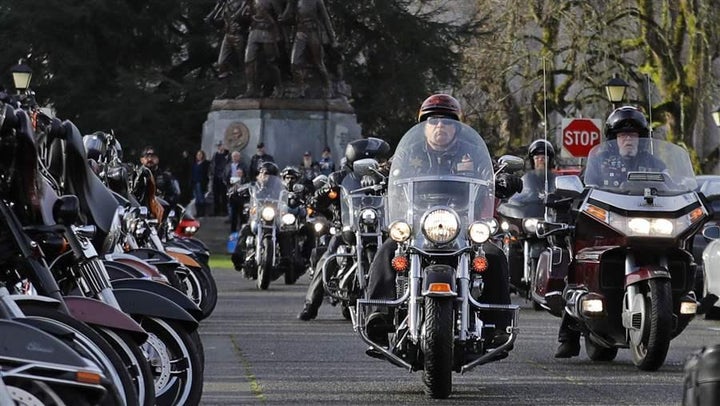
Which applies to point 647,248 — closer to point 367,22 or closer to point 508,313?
point 508,313

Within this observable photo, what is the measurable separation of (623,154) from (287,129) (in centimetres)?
2950

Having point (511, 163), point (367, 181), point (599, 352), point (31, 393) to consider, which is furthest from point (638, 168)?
point (31, 393)

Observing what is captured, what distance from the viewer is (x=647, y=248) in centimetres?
1316

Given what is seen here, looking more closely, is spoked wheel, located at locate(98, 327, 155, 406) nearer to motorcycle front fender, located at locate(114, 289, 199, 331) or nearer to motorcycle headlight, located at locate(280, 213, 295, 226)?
motorcycle front fender, located at locate(114, 289, 199, 331)

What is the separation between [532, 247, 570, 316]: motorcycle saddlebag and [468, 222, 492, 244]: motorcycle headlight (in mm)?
3104

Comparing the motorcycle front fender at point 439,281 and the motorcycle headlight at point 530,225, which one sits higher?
the motorcycle front fender at point 439,281

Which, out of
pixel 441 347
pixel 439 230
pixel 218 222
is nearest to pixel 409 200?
pixel 439 230

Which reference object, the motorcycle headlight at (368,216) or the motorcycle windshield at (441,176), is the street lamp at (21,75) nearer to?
the motorcycle headlight at (368,216)

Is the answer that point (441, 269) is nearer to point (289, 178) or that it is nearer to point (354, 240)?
point (354, 240)

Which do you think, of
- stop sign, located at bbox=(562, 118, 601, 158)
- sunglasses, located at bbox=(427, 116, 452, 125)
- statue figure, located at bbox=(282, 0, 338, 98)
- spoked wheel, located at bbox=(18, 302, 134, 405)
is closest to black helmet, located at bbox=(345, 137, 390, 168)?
sunglasses, located at bbox=(427, 116, 452, 125)

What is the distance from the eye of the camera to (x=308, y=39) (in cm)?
4291

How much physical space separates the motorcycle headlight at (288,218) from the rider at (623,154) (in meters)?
11.6

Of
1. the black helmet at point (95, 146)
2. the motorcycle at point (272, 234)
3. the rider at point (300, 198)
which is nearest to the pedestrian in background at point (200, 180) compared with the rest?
the rider at point (300, 198)

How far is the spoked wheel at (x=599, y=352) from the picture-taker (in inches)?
554
